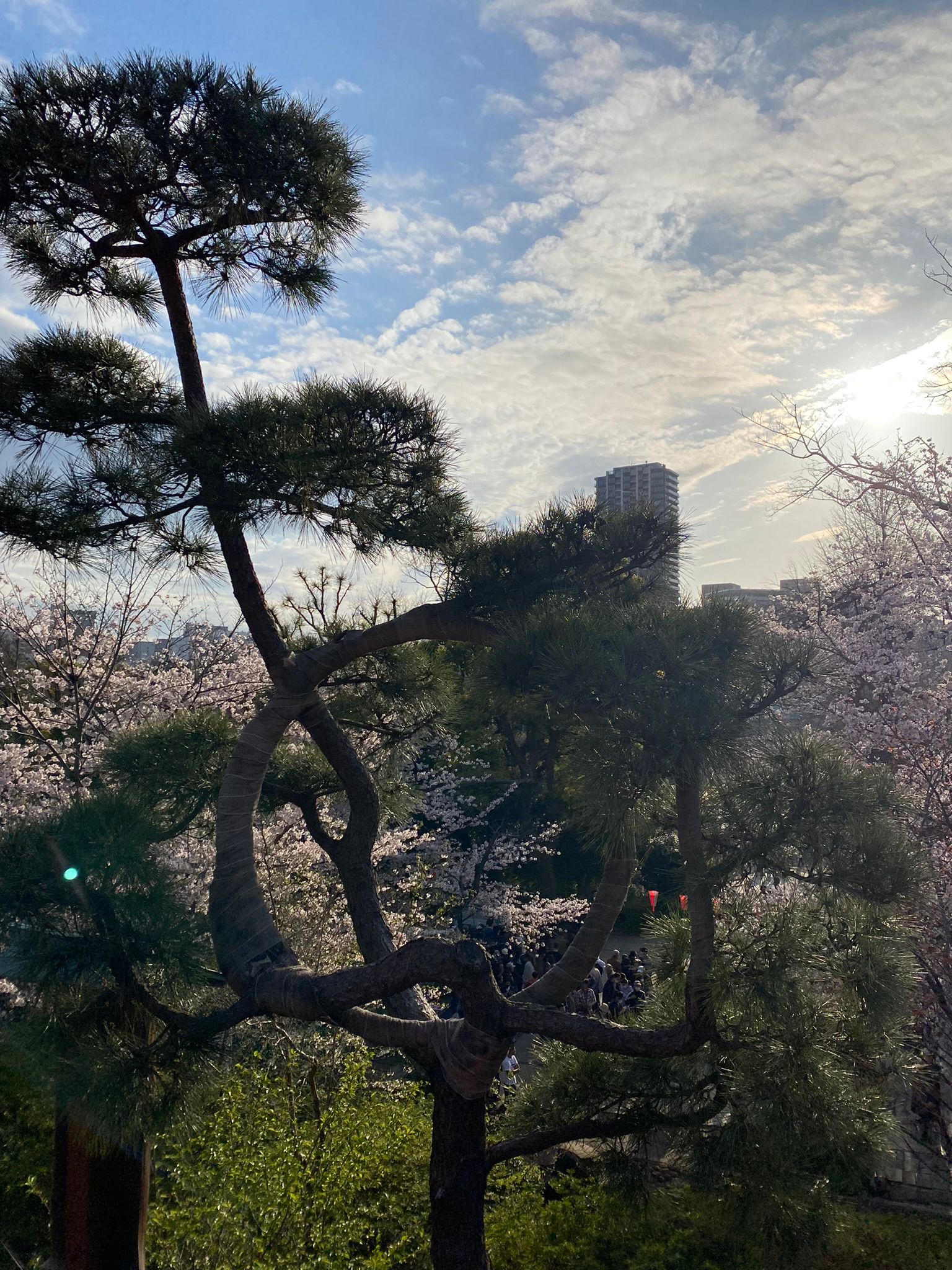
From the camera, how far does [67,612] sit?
33.9ft

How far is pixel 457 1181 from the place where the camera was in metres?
4.01

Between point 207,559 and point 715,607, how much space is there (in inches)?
105

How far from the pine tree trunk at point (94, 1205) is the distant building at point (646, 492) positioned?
3.99 m

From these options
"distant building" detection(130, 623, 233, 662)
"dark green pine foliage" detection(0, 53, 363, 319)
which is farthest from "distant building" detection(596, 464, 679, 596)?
"distant building" detection(130, 623, 233, 662)

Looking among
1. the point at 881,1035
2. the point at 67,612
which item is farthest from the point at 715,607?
the point at 67,612

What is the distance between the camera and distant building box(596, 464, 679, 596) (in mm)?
4160

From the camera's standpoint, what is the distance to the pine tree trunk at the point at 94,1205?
430 centimetres

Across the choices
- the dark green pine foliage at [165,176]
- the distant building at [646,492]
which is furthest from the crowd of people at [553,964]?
the dark green pine foliage at [165,176]

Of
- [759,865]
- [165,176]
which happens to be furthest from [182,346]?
[759,865]

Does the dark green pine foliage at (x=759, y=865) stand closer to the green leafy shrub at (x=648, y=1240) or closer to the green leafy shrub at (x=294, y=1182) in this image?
the green leafy shrub at (x=648, y=1240)

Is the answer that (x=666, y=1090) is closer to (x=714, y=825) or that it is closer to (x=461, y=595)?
(x=714, y=825)

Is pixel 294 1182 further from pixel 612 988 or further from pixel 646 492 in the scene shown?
pixel 612 988

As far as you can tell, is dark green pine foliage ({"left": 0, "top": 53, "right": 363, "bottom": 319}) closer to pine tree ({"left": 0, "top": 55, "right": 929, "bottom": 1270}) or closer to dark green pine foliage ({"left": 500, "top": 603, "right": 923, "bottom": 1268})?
pine tree ({"left": 0, "top": 55, "right": 929, "bottom": 1270})

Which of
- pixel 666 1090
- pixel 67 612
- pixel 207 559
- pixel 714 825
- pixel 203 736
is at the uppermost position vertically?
pixel 67 612
